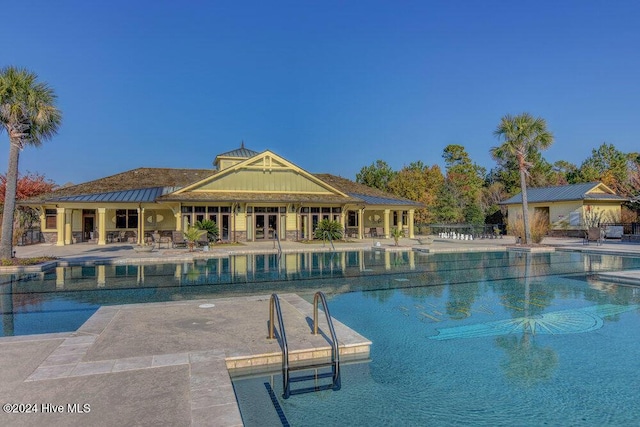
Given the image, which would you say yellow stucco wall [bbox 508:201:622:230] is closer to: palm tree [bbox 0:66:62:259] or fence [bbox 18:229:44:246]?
palm tree [bbox 0:66:62:259]

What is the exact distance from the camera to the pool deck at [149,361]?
11.8 ft

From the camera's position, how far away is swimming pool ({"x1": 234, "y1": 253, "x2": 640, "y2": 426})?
416 centimetres

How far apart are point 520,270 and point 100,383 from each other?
536 inches

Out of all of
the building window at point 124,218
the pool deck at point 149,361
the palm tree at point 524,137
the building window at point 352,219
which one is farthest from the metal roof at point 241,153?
the pool deck at point 149,361

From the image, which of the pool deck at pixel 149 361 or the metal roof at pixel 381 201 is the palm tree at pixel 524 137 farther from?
the pool deck at pixel 149 361

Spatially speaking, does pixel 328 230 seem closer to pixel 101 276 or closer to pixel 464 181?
pixel 101 276

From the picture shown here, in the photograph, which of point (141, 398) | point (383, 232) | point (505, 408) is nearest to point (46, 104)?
point (141, 398)

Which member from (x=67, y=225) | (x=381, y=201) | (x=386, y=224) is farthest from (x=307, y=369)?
(x=381, y=201)

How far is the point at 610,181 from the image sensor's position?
4203cm

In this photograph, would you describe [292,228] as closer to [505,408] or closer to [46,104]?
[46,104]

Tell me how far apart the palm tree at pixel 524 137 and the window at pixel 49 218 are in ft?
92.4

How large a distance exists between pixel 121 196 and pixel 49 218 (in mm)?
5319

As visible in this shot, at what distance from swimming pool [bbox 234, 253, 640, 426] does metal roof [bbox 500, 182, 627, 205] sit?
905 inches

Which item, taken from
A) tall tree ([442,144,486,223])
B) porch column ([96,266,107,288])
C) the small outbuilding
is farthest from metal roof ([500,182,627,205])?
porch column ([96,266,107,288])
